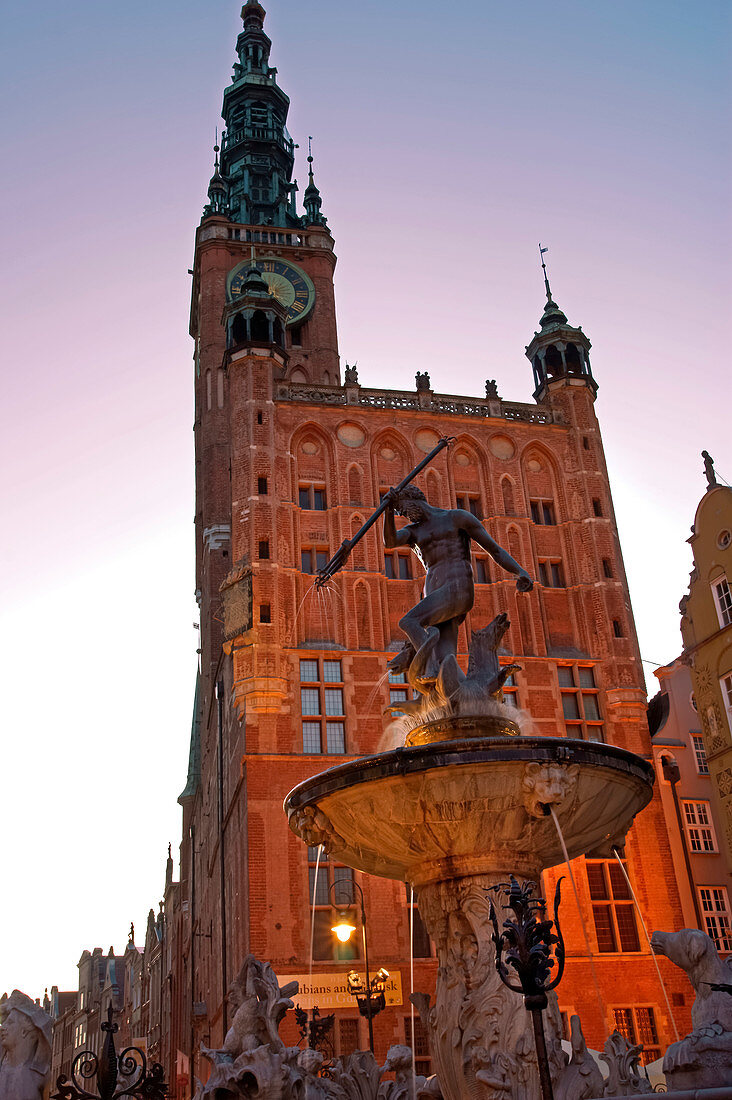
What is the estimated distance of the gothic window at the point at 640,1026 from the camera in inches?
1024

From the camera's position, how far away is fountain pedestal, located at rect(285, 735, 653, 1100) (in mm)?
9203

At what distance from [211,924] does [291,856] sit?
10.7 m

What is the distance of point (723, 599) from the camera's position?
27.7 meters

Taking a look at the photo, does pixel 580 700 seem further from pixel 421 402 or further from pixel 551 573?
pixel 421 402

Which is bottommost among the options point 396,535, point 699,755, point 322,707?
point 396,535

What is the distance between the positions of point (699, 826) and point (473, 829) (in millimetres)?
24599

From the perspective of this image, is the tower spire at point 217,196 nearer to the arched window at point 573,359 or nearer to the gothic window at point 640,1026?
the arched window at point 573,359

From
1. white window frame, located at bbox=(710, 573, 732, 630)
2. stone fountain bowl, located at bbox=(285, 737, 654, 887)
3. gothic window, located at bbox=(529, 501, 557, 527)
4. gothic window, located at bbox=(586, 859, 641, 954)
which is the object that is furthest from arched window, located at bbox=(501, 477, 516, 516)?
stone fountain bowl, located at bbox=(285, 737, 654, 887)

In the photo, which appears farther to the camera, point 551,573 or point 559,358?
point 559,358

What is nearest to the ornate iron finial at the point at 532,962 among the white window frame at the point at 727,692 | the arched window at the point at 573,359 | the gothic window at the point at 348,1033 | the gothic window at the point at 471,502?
the gothic window at the point at 348,1033

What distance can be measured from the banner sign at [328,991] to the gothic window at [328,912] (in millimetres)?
516

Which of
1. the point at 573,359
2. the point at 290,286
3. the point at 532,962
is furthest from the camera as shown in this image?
the point at 290,286

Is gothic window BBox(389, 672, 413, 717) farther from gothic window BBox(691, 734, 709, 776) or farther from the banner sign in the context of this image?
gothic window BBox(691, 734, 709, 776)

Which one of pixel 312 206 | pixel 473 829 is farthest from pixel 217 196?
pixel 473 829
